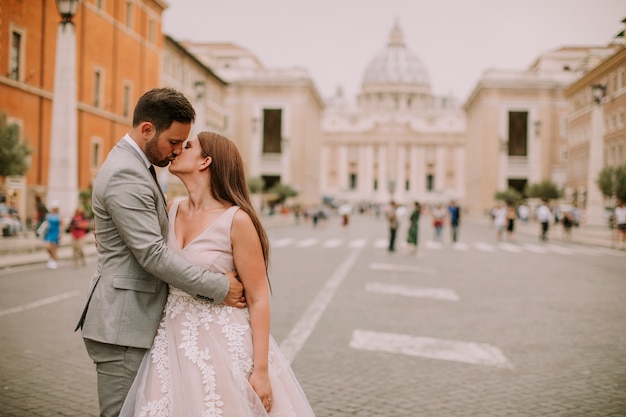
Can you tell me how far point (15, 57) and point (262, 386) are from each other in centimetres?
2323

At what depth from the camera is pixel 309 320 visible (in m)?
9.22

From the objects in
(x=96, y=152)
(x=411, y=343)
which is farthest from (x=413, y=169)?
(x=411, y=343)

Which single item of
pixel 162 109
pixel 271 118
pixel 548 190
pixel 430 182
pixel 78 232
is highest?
pixel 271 118

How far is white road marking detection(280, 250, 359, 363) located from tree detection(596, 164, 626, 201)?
27.5 m

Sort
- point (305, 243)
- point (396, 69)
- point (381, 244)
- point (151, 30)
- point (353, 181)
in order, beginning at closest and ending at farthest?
point (151, 30)
point (305, 243)
point (381, 244)
point (353, 181)
point (396, 69)

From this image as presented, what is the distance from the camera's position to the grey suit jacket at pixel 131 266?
299 centimetres

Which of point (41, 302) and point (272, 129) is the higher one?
point (272, 129)

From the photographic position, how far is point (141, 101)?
10.1 feet

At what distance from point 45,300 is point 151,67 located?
19.9ft

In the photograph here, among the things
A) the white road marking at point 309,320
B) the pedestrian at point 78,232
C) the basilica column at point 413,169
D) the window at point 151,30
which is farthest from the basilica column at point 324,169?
the window at point 151,30

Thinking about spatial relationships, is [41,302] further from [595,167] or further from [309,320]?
[595,167]

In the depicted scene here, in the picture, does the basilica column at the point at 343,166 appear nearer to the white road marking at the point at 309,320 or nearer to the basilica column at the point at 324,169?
the basilica column at the point at 324,169

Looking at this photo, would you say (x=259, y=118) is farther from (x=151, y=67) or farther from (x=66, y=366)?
(x=66, y=366)

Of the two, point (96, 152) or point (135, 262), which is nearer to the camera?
point (135, 262)
